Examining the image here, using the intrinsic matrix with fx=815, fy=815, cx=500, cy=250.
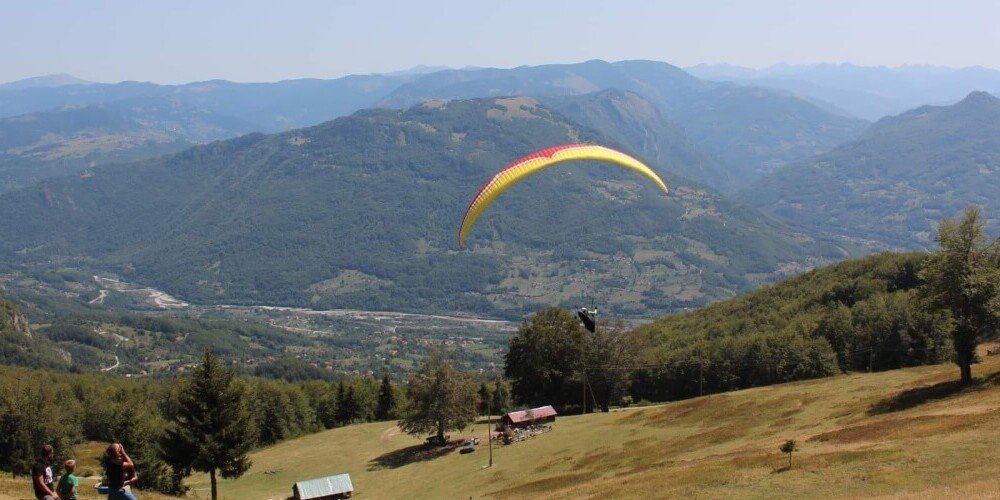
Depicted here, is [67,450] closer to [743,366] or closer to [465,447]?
[465,447]

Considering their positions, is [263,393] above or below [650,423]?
below

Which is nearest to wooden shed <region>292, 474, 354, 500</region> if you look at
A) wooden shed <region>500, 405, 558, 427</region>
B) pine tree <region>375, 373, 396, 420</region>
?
wooden shed <region>500, 405, 558, 427</region>

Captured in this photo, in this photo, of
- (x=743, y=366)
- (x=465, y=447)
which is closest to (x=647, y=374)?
(x=743, y=366)

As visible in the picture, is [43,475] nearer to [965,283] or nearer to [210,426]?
[210,426]

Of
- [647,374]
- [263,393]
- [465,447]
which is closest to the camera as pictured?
[465,447]

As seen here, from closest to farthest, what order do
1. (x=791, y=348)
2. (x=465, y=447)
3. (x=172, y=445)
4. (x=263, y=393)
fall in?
(x=172, y=445)
(x=465, y=447)
(x=791, y=348)
(x=263, y=393)

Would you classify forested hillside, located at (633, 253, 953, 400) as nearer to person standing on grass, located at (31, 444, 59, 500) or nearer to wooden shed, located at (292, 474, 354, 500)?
wooden shed, located at (292, 474, 354, 500)

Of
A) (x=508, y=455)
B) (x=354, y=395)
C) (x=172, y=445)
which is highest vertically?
(x=172, y=445)
